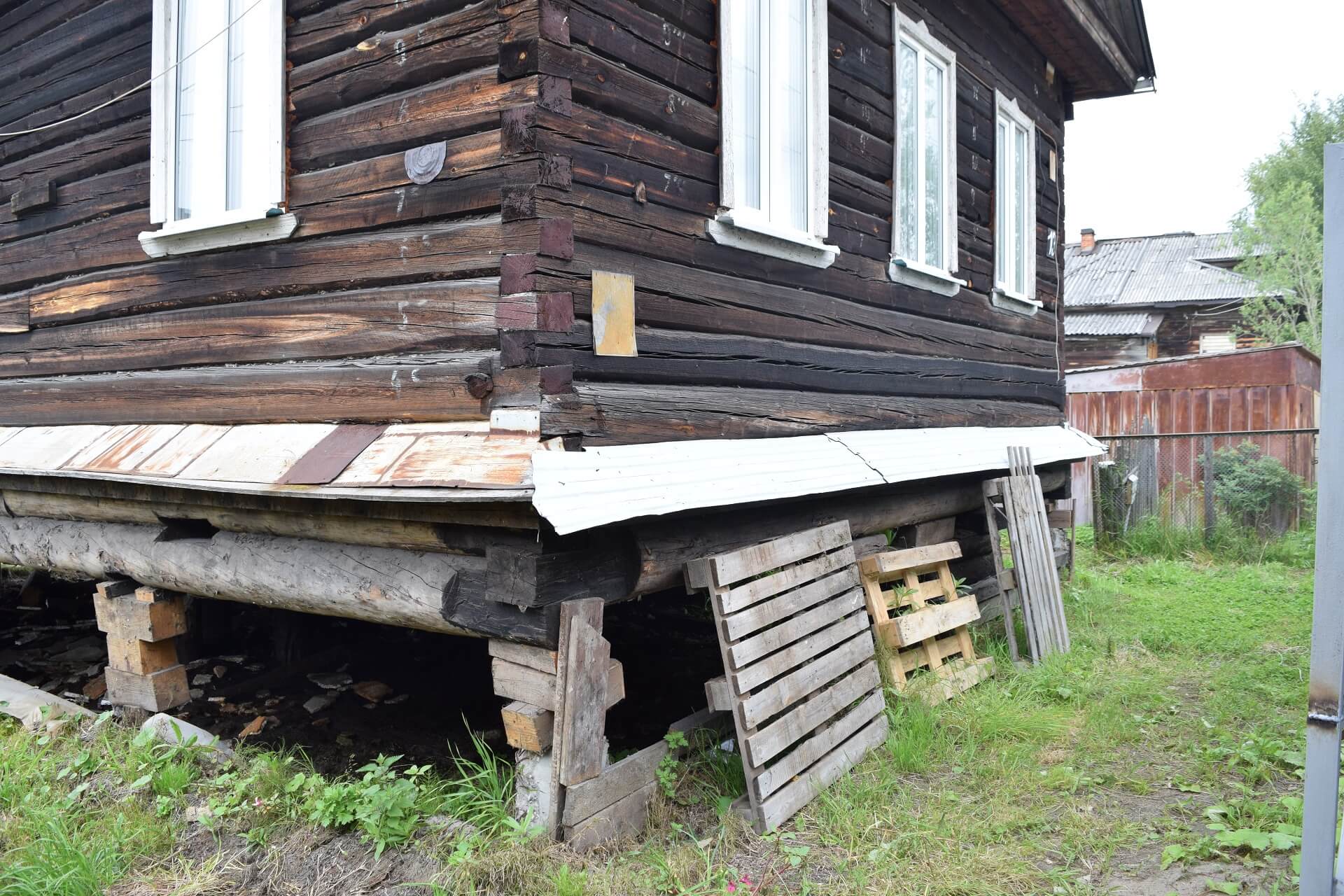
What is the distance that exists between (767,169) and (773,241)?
359 millimetres

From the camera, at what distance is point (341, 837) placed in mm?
3623

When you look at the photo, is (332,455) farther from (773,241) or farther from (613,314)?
(773,241)

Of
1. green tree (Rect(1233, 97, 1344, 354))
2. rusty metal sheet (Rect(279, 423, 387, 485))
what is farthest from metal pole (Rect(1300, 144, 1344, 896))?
green tree (Rect(1233, 97, 1344, 354))

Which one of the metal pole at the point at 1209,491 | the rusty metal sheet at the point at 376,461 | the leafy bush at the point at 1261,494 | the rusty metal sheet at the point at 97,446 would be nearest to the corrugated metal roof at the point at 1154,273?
the leafy bush at the point at 1261,494

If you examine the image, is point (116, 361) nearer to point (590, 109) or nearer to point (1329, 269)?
point (590, 109)

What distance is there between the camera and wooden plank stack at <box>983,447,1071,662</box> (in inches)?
241

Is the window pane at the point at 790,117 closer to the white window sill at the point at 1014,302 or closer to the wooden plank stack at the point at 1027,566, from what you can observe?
the wooden plank stack at the point at 1027,566

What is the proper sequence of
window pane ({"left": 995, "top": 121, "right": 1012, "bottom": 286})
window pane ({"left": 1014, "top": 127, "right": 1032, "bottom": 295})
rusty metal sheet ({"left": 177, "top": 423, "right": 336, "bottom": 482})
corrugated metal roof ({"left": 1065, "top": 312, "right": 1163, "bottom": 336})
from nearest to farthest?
rusty metal sheet ({"left": 177, "top": 423, "right": 336, "bottom": 482}) < window pane ({"left": 995, "top": 121, "right": 1012, "bottom": 286}) < window pane ({"left": 1014, "top": 127, "right": 1032, "bottom": 295}) < corrugated metal roof ({"left": 1065, "top": 312, "right": 1163, "bottom": 336})

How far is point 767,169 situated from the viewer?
4797 mm

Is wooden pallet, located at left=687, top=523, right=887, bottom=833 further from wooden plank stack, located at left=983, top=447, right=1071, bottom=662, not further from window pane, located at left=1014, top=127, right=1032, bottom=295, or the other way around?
window pane, located at left=1014, top=127, right=1032, bottom=295

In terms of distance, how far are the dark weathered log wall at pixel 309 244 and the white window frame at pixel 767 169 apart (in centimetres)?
105

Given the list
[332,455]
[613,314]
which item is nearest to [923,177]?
[613,314]

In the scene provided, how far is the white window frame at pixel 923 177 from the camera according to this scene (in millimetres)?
5910

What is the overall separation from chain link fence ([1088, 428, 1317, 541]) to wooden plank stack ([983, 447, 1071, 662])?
458 cm
